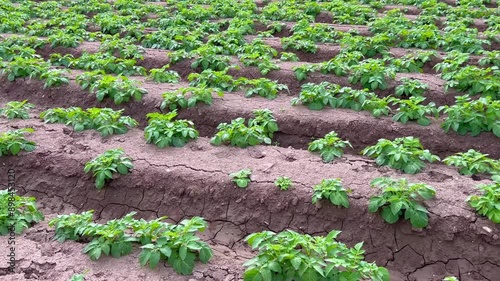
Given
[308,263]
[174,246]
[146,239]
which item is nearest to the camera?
[308,263]

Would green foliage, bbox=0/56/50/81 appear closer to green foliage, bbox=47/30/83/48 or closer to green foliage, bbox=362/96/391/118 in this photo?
green foliage, bbox=47/30/83/48

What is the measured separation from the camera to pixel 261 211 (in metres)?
5.41

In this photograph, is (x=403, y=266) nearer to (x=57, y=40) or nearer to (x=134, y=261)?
(x=134, y=261)

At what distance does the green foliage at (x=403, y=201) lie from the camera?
4.84m

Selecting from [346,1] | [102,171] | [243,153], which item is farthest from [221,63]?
[346,1]

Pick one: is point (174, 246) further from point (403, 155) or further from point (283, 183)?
point (403, 155)

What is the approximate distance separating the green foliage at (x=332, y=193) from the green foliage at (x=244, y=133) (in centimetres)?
137

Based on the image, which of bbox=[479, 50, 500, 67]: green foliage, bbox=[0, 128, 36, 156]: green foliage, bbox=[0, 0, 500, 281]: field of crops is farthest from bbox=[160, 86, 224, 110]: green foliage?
bbox=[479, 50, 500, 67]: green foliage

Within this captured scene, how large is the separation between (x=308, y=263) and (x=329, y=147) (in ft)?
7.63

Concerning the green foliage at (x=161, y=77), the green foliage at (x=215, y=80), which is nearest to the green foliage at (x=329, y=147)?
the green foliage at (x=215, y=80)

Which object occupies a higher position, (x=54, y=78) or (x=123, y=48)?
(x=54, y=78)

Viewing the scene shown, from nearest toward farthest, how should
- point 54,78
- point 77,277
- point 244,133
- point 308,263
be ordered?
point 308,263
point 77,277
point 244,133
point 54,78

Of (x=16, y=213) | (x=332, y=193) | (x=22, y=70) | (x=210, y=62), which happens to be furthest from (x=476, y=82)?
(x=22, y=70)

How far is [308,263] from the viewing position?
161 inches
